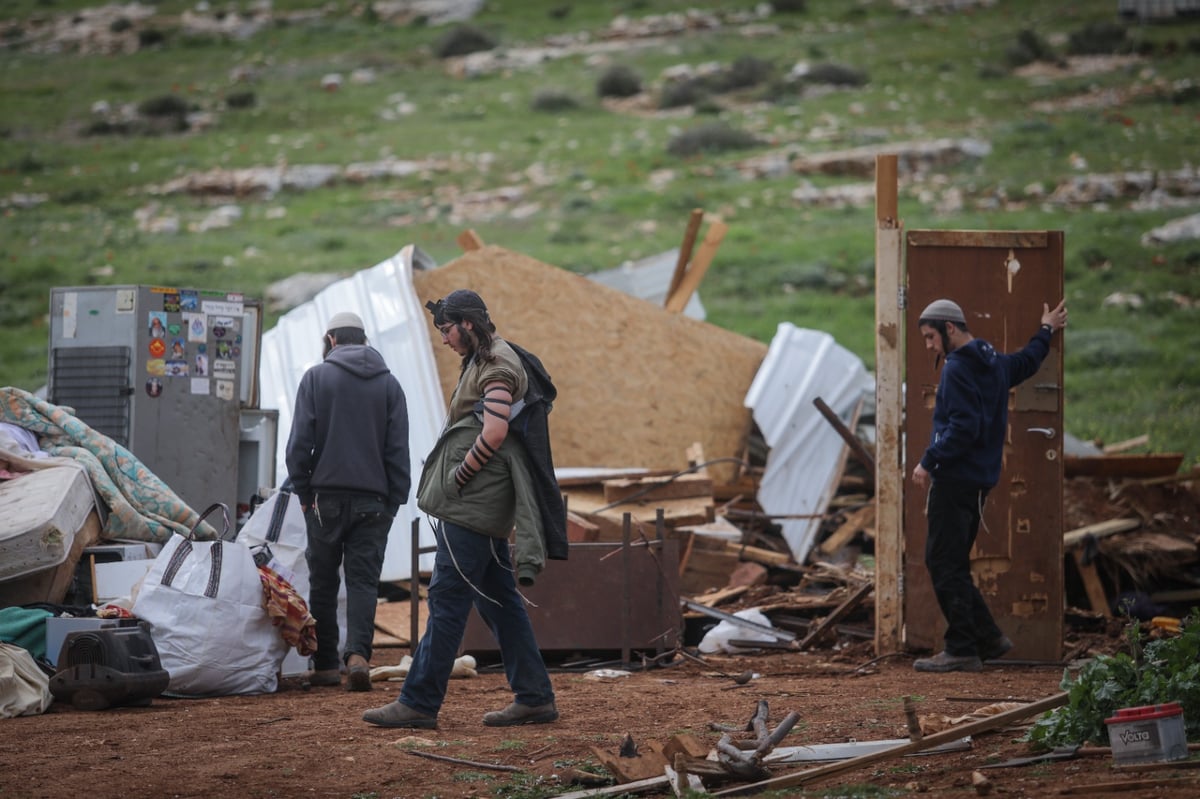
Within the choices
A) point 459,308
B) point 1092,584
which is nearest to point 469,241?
point 1092,584

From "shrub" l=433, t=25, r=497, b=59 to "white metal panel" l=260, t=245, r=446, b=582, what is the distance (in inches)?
1443

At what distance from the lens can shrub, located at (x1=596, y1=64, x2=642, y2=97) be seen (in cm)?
4047

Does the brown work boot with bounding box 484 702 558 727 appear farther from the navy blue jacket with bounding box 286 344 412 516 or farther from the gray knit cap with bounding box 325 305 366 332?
the gray knit cap with bounding box 325 305 366 332

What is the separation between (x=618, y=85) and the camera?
133 ft

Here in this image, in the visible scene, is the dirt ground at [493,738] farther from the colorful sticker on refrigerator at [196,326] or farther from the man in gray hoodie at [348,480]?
the colorful sticker on refrigerator at [196,326]

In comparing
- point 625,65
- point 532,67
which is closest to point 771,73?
point 625,65

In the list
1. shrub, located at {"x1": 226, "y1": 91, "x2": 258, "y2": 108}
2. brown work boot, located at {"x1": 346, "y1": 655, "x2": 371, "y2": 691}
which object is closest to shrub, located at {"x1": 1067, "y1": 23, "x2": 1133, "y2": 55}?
shrub, located at {"x1": 226, "y1": 91, "x2": 258, "y2": 108}

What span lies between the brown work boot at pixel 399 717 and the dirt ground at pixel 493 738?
0.15 ft

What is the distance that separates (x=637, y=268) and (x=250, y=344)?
19.9ft

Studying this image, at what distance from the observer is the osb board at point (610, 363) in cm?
1188

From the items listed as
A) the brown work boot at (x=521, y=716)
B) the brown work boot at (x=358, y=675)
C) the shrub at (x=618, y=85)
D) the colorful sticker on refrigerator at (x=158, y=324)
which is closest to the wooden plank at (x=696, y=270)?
the colorful sticker on refrigerator at (x=158, y=324)

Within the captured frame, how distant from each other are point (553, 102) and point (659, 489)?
3038cm

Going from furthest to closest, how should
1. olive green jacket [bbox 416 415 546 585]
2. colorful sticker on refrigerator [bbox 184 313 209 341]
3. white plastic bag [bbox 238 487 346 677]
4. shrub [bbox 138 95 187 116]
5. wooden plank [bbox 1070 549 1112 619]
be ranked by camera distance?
shrub [bbox 138 95 187 116], wooden plank [bbox 1070 549 1112 619], colorful sticker on refrigerator [bbox 184 313 209 341], white plastic bag [bbox 238 487 346 677], olive green jacket [bbox 416 415 546 585]

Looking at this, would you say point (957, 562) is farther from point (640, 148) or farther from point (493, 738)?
point (640, 148)
